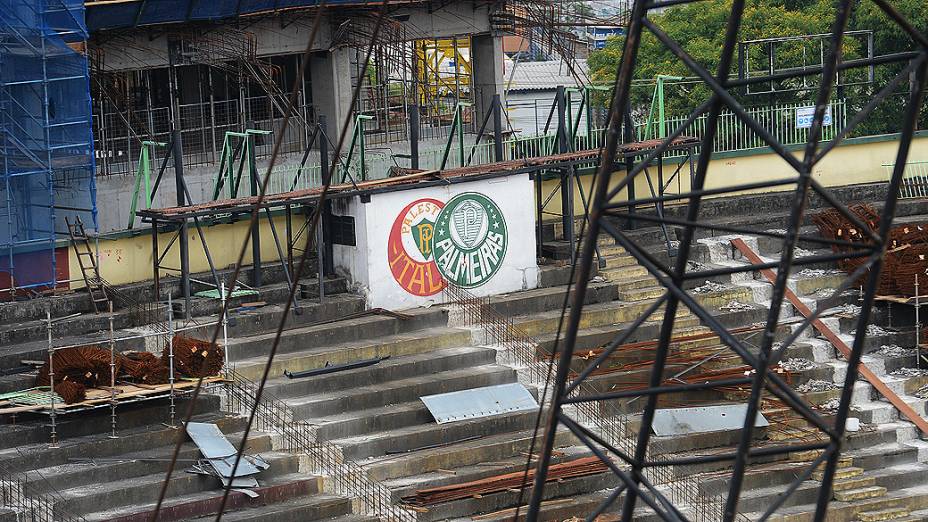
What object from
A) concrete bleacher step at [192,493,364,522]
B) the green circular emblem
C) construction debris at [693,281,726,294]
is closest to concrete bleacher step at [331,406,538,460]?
concrete bleacher step at [192,493,364,522]

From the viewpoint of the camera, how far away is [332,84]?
31.7m

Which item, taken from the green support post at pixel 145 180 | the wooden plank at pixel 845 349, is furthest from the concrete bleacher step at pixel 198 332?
the wooden plank at pixel 845 349

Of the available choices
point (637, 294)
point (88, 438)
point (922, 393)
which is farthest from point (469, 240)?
point (88, 438)

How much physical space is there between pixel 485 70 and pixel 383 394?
11161mm

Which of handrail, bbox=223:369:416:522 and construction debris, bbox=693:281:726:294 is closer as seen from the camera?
handrail, bbox=223:369:416:522

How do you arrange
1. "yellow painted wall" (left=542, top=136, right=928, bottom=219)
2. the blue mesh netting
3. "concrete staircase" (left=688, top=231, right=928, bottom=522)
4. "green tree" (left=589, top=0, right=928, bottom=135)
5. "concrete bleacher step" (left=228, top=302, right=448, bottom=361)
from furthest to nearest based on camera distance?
"green tree" (left=589, top=0, right=928, bottom=135) < "yellow painted wall" (left=542, top=136, right=928, bottom=219) < the blue mesh netting < "concrete staircase" (left=688, top=231, right=928, bottom=522) < "concrete bleacher step" (left=228, top=302, right=448, bottom=361)

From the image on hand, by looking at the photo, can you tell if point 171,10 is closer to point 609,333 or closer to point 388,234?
point 388,234

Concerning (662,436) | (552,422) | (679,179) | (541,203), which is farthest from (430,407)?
(552,422)

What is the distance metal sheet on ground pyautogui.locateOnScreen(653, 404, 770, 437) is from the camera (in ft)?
83.9

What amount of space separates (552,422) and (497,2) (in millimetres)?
21708

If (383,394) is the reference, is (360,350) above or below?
above

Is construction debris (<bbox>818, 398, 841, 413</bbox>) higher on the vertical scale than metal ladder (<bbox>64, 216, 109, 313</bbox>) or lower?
lower

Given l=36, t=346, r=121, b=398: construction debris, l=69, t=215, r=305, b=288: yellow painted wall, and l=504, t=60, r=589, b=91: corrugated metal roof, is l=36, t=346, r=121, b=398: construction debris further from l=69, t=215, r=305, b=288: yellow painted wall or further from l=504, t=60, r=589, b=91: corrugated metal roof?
l=504, t=60, r=589, b=91: corrugated metal roof

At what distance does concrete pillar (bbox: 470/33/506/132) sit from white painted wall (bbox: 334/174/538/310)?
20.3ft
